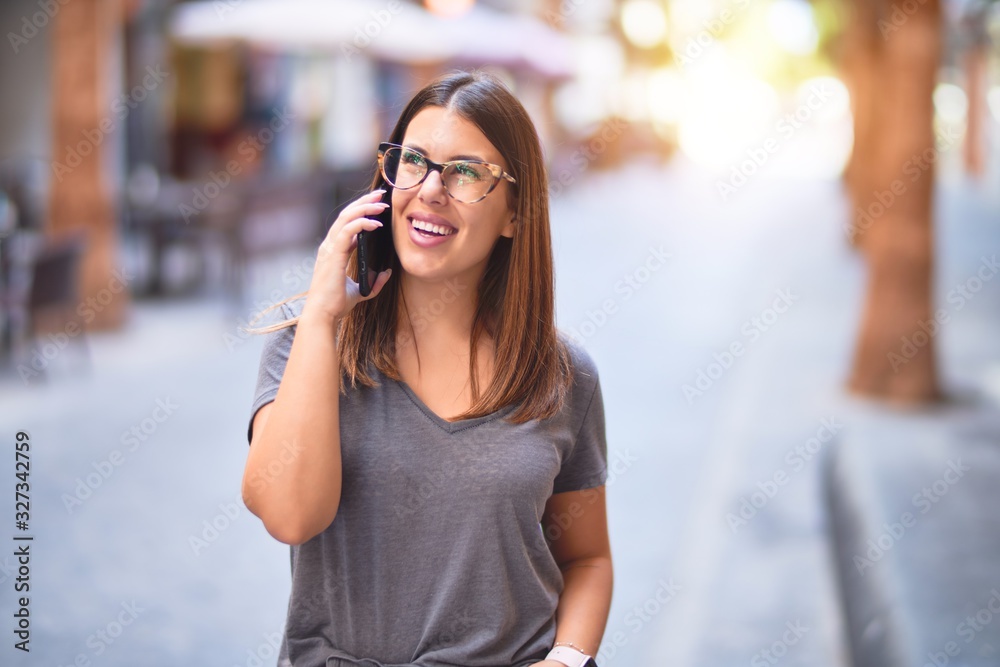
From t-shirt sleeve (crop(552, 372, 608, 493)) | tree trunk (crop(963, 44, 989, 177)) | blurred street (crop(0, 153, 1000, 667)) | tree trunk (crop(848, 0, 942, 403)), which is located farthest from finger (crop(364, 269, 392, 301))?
tree trunk (crop(963, 44, 989, 177))

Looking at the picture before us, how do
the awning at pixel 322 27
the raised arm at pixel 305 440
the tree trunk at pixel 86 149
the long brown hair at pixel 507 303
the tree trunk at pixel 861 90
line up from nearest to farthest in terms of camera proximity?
the raised arm at pixel 305 440 → the long brown hair at pixel 507 303 → the tree trunk at pixel 86 149 → the awning at pixel 322 27 → the tree trunk at pixel 861 90

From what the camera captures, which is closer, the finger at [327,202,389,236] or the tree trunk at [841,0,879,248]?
the finger at [327,202,389,236]

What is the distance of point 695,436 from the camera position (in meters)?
7.62

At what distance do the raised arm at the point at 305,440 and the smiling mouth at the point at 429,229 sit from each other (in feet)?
0.67

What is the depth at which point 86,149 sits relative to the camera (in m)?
9.81

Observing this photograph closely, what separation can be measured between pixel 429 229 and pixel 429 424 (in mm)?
381

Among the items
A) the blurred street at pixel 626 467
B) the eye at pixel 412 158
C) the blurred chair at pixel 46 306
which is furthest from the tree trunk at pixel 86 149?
the eye at pixel 412 158

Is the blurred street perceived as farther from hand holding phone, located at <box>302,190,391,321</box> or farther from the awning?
the awning

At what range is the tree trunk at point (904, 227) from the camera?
7.84m

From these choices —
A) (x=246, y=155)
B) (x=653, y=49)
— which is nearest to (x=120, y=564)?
(x=246, y=155)

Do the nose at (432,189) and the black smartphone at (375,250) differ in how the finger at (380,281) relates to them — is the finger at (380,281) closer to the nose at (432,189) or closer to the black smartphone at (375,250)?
the black smartphone at (375,250)

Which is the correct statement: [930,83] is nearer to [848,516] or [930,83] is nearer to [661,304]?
[848,516]

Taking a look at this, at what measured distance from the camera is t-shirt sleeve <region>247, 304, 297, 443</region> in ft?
6.58

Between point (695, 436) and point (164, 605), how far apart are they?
4.13 metres
